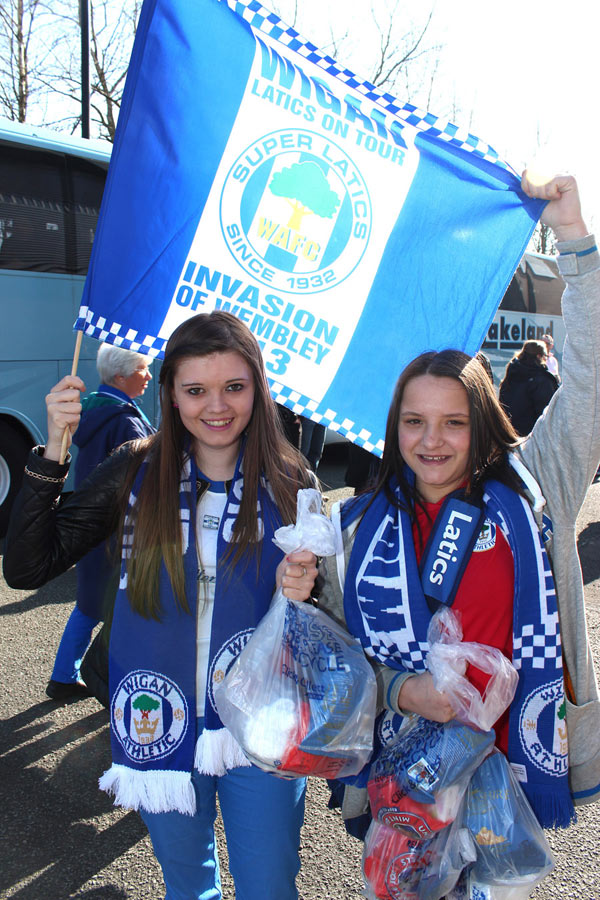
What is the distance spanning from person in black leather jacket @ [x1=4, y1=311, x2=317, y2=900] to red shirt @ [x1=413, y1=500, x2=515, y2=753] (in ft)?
1.48

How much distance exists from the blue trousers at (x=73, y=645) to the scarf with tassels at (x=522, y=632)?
2.34 m

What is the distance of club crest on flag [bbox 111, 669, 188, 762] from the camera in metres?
1.80

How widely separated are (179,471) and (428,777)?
976mm

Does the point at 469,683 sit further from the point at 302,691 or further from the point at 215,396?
the point at 215,396

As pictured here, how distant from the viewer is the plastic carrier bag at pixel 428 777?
1464 mm

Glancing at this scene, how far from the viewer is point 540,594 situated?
1.56 metres

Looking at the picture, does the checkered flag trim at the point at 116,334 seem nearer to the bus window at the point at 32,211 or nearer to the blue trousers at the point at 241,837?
the blue trousers at the point at 241,837

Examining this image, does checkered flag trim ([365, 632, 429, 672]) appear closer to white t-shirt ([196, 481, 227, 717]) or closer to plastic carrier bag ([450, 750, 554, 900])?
plastic carrier bag ([450, 750, 554, 900])

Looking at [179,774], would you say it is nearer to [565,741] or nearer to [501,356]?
[565,741]

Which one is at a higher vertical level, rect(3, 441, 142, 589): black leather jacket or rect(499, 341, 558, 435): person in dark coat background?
rect(499, 341, 558, 435): person in dark coat background

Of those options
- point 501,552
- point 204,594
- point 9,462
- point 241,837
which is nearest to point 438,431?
point 501,552

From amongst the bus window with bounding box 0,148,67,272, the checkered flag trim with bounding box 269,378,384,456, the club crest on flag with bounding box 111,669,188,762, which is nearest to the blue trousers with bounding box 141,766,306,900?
the club crest on flag with bounding box 111,669,188,762

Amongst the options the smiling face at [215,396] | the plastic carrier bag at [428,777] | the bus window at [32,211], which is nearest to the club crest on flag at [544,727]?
the plastic carrier bag at [428,777]

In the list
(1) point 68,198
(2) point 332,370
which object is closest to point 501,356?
(1) point 68,198
